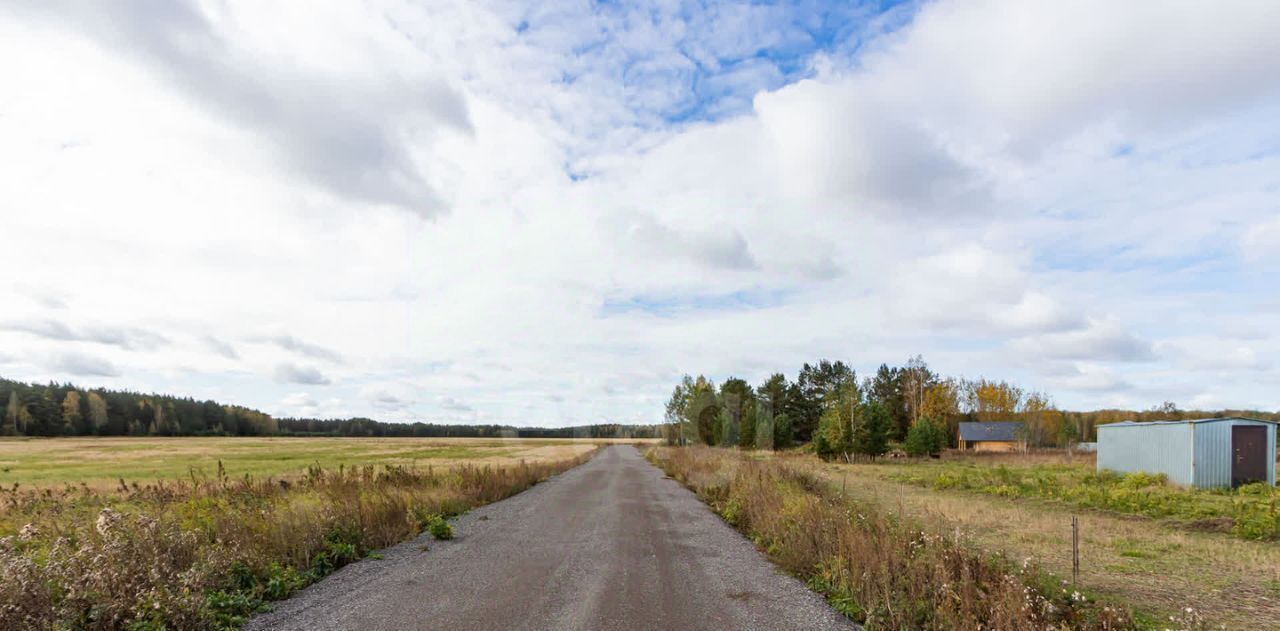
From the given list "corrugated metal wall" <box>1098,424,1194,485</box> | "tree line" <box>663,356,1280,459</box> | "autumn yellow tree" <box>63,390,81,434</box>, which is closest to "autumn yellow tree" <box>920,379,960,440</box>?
"tree line" <box>663,356,1280,459</box>

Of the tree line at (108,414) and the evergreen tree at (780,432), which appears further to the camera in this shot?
the tree line at (108,414)

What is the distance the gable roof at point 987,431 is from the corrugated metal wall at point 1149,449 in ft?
140

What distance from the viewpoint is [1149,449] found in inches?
1207

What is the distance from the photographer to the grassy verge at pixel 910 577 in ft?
20.4

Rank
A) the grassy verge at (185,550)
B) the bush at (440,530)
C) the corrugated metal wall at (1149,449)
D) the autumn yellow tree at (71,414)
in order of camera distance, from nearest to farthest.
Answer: the grassy verge at (185,550) → the bush at (440,530) → the corrugated metal wall at (1149,449) → the autumn yellow tree at (71,414)

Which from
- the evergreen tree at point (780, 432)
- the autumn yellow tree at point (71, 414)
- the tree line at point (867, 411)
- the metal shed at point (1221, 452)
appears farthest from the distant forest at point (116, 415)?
the metal shed at point (1221, 452)

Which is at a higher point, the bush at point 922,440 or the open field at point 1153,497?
the open field at point 1153,497

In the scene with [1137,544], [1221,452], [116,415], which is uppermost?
[1221,452]

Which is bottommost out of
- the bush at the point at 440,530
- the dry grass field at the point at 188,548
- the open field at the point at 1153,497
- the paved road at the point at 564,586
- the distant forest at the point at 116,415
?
the distant forest at the point at 116,415

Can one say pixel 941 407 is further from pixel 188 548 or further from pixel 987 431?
pixel 188 548

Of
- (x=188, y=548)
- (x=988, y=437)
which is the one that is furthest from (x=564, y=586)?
(x=988, y=437)

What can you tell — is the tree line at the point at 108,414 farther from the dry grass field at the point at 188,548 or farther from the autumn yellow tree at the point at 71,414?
the dry grass field at the point at 188,548

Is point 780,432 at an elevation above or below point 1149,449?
below

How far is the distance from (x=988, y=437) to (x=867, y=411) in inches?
1364
